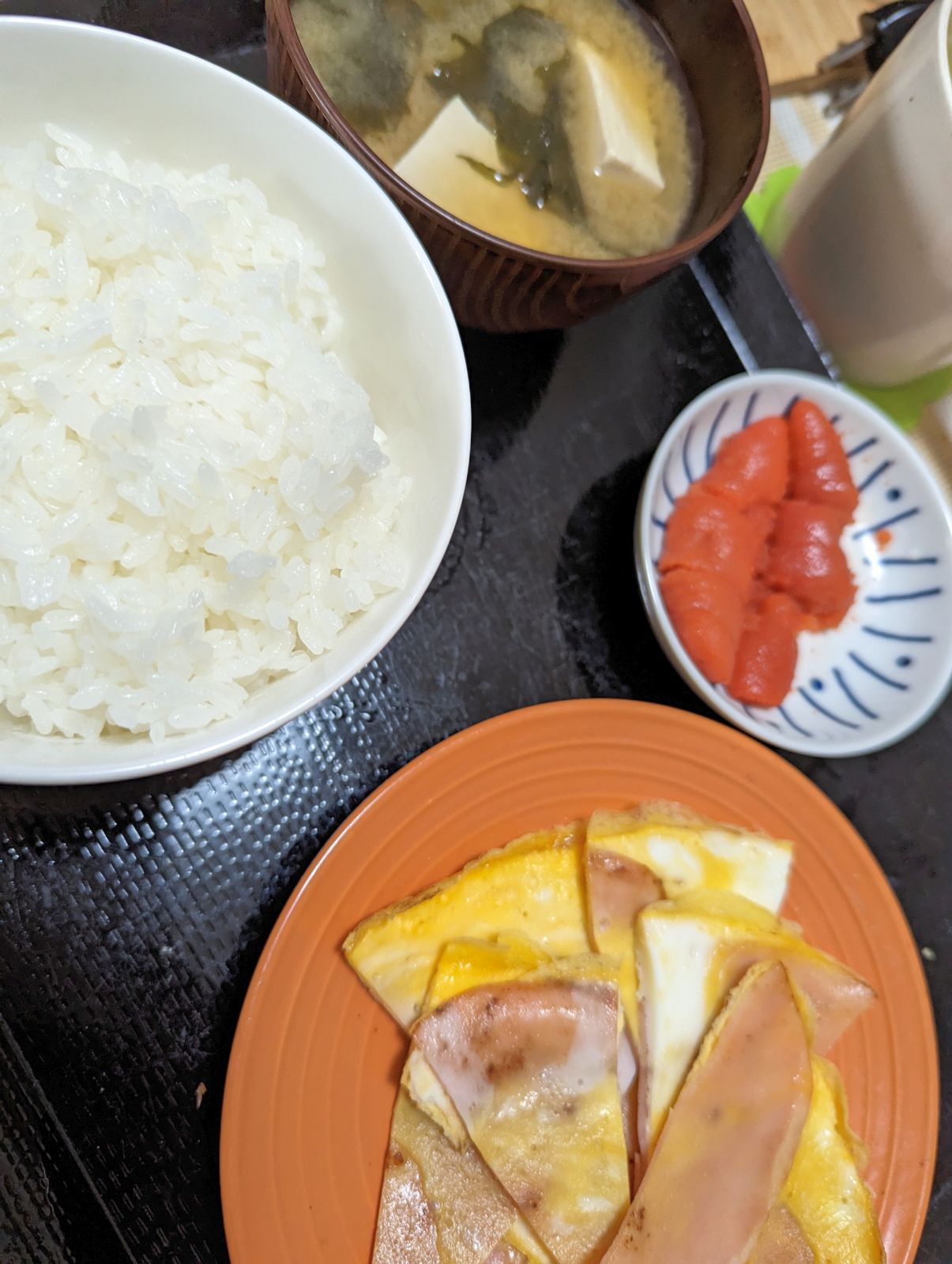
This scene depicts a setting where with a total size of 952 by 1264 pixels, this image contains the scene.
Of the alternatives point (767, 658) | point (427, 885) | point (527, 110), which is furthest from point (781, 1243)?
point (527, 110)

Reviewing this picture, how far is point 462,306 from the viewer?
46.3 inches

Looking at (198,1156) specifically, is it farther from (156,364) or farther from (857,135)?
(857,135)

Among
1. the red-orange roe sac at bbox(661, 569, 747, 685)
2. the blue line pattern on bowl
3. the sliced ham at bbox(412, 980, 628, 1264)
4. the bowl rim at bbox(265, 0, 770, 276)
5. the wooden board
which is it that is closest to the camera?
the bowl rim at bbox(265, 0, 770, 276)

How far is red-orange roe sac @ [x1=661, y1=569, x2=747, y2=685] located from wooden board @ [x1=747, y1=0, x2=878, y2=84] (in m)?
1.27

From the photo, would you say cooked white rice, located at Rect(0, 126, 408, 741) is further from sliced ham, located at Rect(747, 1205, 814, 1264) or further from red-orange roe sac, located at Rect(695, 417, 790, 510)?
sliced ham, located at Rect(747, 1205, 814, 1264)

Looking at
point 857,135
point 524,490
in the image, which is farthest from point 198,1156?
point 857,135

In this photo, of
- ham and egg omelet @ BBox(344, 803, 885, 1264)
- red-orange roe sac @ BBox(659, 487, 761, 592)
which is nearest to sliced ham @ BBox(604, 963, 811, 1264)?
ham and egg omelet @ BBox(344, 803, 885, 1264)

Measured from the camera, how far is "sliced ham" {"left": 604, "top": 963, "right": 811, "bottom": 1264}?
1.11 meters

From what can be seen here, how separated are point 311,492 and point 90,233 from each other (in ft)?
1.18

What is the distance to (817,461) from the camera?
1.51 meters

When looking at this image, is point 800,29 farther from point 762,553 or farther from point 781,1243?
point 781,1243

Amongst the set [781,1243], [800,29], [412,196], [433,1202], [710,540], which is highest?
[800,29]

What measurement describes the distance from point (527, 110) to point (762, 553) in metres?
0.75

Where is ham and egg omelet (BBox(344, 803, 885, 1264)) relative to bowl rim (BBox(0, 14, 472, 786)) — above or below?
below
